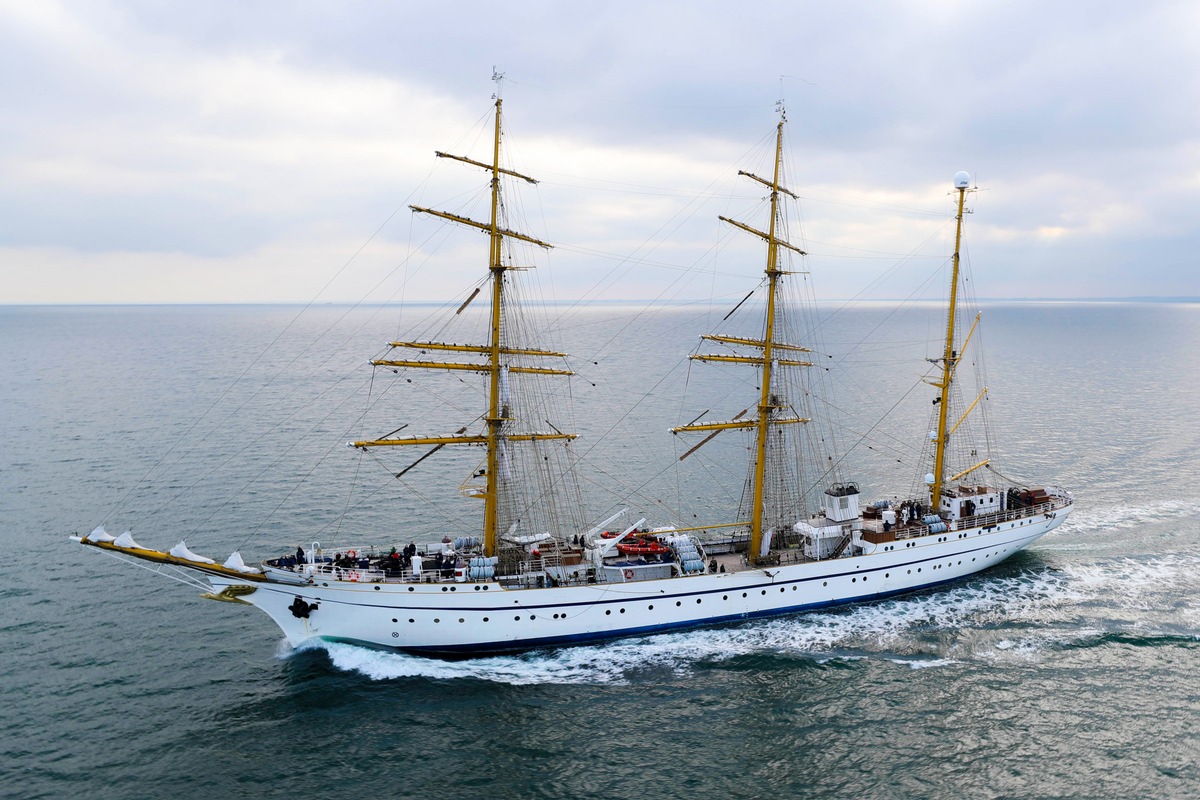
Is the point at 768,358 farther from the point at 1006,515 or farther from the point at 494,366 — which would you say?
the point at 1006,515

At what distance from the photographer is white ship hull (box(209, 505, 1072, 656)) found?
28.2m

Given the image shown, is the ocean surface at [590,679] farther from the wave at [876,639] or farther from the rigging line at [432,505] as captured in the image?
the rigging line at [432,505]

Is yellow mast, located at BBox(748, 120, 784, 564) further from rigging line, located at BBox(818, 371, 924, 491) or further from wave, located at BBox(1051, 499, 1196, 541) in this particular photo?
wave, located at BBox(1051, 499, 1196, 541)

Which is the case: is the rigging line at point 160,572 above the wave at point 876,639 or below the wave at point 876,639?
above

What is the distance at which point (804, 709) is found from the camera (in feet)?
81.2

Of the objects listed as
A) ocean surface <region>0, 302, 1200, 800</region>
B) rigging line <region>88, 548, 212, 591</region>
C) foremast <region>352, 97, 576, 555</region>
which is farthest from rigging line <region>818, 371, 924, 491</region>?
rigging line <region>88, 548, 212, 591</region>

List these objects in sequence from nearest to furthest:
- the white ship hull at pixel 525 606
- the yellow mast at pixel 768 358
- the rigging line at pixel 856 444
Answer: the white ship hull at pixel 525 606 < the yellow mast at pixel 768 358 < the rigging line at pixel 856 444

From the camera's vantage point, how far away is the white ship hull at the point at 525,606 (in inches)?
1112

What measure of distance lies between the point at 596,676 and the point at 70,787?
53.8 feet

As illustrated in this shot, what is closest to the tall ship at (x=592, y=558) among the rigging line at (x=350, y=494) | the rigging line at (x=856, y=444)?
the rigging line at (x=350, y=494)

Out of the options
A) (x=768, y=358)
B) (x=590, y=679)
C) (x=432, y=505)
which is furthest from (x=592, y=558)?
(x=432, y=505)

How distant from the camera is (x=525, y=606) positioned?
28734 millimetres

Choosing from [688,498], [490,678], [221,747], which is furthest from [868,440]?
[221,747]

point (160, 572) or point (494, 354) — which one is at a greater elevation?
point (494, 354)
